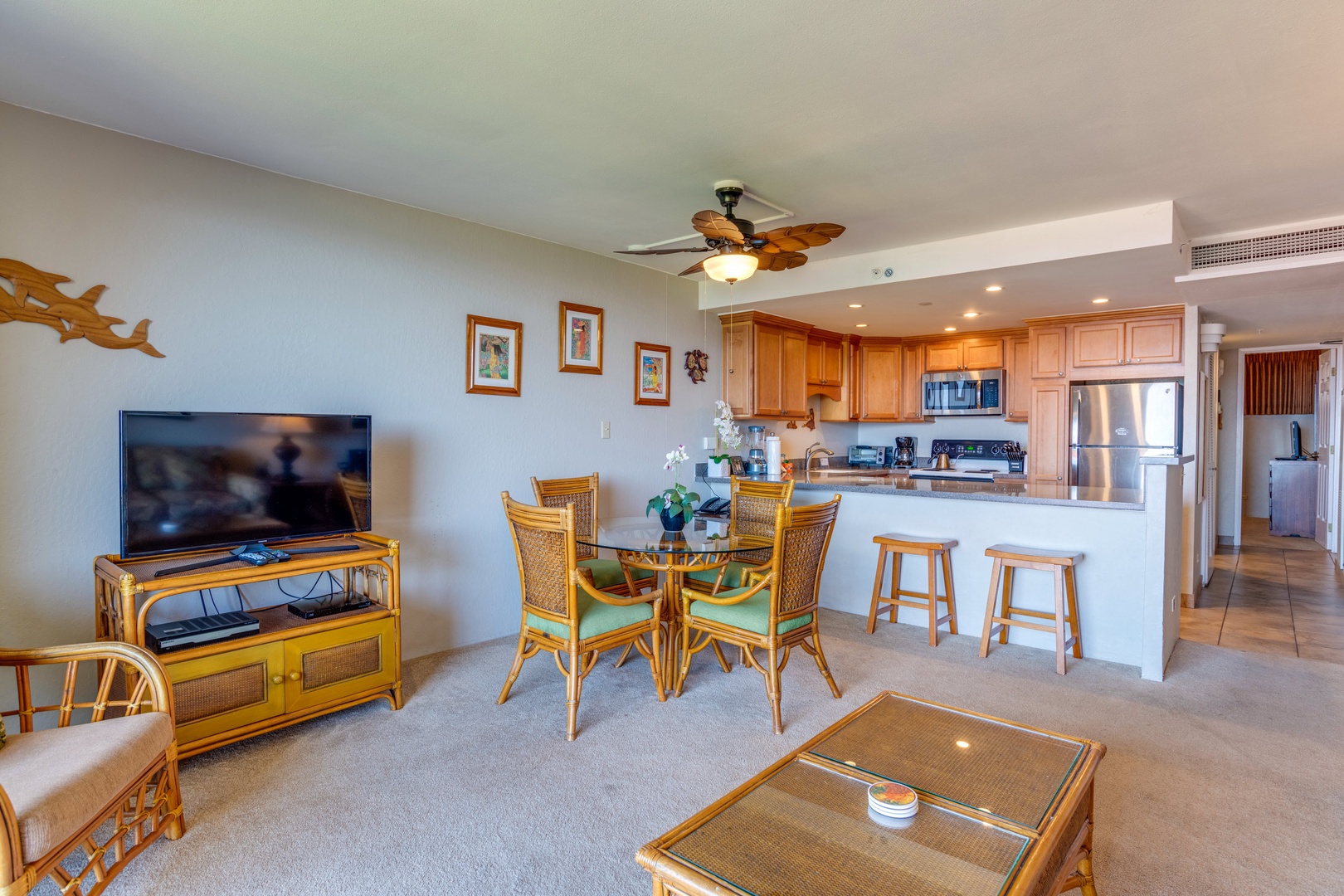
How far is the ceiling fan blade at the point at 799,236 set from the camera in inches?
107

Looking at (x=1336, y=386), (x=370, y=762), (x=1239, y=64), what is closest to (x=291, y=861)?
(x=370, y=762)

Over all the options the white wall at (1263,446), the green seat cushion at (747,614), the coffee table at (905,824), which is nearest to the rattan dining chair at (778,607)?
the green seat cushion at (747,614)

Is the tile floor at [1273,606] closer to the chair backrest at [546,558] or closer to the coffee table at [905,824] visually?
the coffee table at [905,824]

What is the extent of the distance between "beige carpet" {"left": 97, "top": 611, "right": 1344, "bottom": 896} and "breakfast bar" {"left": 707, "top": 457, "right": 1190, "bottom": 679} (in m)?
0.27

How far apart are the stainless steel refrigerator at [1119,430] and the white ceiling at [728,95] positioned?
1.84m

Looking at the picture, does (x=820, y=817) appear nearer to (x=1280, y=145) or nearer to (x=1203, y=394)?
(x=1280, y=145)

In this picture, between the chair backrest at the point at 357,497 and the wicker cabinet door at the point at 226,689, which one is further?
the chair backrest at the point at 357,497

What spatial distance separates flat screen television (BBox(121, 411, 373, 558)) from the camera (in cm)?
247

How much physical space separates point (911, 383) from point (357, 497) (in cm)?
538

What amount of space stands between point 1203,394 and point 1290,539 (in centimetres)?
415

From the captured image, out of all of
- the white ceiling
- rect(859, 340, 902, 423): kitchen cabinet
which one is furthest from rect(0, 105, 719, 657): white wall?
rect(859, 340, 902, 423): kitchen cabinet

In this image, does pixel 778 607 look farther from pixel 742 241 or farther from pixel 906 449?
pixel 906 449

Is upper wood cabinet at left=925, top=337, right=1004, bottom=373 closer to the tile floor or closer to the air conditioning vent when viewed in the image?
the air conditioning vent

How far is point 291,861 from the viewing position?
1921 mm
